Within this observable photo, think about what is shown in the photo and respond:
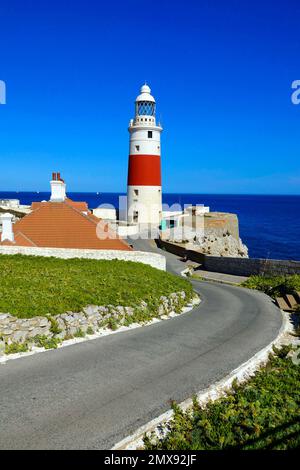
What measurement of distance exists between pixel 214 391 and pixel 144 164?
34.6 metres

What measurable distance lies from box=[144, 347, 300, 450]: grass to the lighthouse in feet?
112

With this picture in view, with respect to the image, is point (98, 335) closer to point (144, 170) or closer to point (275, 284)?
point (275, 284)

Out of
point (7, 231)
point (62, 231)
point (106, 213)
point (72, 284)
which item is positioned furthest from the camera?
point (106, 213)

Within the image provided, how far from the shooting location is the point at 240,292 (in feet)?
67.8

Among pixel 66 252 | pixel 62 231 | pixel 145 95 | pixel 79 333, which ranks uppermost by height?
pixel 145 95

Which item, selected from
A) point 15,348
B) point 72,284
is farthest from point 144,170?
point 15,348

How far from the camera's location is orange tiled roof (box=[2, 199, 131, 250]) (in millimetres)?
20375

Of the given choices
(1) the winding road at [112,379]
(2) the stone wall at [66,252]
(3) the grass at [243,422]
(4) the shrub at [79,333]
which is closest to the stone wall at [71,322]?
(4) the shrub at [79,333]

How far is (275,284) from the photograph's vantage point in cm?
2209

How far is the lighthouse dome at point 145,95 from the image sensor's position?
135ft

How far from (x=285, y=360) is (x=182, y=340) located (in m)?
2.98

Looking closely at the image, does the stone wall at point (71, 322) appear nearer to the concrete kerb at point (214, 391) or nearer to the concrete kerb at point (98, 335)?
the concrete kerb at point (98, 335)
